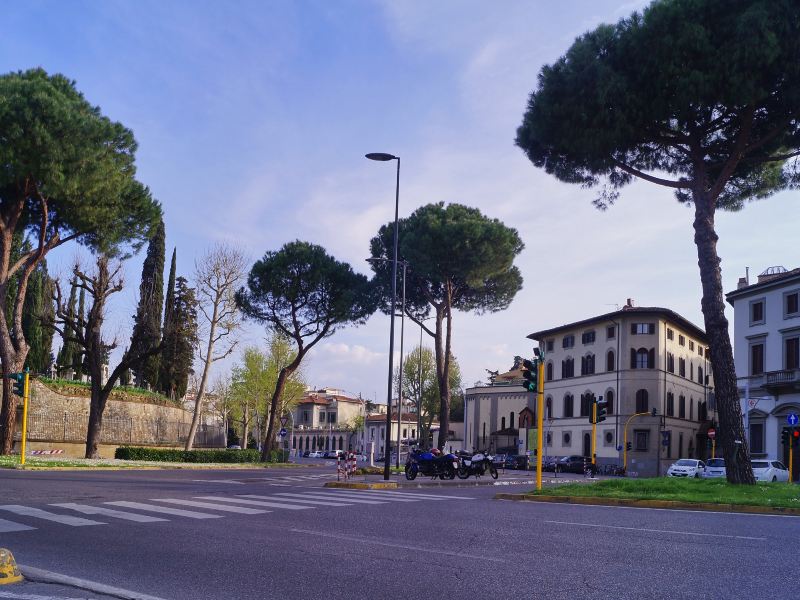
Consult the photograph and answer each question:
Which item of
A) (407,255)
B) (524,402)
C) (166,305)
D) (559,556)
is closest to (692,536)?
(559,556)

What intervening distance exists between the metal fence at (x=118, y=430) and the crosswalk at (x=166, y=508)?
2504 centimetres

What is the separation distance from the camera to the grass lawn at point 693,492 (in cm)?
1614

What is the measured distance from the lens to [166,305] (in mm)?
56250

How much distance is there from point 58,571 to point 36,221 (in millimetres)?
29762

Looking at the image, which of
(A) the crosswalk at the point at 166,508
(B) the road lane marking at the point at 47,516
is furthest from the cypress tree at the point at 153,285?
(B) the road lane marking at the point at 47,516

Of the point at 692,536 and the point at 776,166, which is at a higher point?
the point at 776,166

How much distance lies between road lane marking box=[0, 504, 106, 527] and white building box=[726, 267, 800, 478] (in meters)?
38.2

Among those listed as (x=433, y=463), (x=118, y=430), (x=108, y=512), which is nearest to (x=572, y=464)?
(x=433, y=463)

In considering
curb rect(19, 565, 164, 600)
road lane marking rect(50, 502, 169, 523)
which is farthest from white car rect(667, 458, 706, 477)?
curb rect(19, 565, 164, 600)

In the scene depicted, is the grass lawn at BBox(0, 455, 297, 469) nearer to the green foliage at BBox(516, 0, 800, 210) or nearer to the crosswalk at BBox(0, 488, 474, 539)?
the crosswalk at BBox(0, 488, 474, 539)

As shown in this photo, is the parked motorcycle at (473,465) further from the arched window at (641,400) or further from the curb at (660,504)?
the arched window at (641,400)

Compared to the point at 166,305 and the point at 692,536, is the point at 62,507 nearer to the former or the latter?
the point at 692,536

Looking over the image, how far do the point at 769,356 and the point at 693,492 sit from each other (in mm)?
30492

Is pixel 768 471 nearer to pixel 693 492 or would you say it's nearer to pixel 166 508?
pixel 693 492
